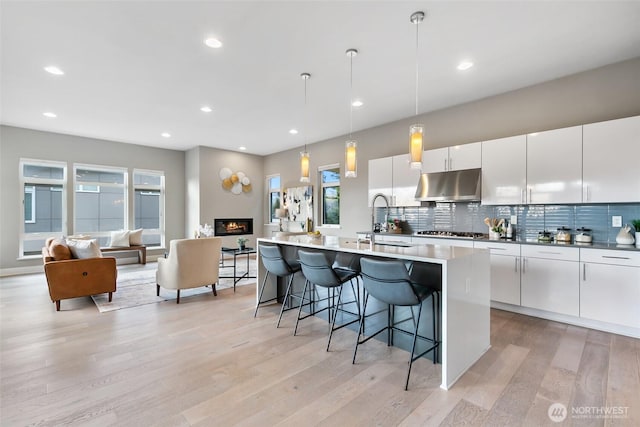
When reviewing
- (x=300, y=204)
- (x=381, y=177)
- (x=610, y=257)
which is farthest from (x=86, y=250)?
(x=610, y=257)

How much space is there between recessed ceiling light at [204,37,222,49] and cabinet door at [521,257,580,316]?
409 cm

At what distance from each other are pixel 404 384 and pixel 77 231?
7.53m

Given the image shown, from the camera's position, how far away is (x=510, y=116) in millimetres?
4012

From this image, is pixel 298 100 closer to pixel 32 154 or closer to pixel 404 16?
pixel 404 16

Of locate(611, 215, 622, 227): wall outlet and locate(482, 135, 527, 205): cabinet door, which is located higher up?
locate(482, 135, 527, 205): cabinet door

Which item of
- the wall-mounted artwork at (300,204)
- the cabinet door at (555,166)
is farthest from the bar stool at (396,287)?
the wall-mounted artwork at (300,204)

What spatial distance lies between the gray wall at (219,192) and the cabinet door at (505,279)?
602 cm

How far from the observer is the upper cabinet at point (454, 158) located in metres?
4.06

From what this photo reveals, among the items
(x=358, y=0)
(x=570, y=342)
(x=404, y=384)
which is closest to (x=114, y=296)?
(x=404, y=384)

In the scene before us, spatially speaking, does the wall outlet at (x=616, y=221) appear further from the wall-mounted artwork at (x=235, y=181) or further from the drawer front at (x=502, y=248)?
the wall-mounted artwork at (x=235, y=181)

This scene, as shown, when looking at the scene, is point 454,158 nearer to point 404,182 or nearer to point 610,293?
point 404,182

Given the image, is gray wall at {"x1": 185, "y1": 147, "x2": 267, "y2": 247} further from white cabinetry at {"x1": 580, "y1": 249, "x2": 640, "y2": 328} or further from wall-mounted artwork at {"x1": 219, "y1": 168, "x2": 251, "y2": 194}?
white cabinetry at {"x1": 580, "y1": 249, "x2": 640, "y2": 328}

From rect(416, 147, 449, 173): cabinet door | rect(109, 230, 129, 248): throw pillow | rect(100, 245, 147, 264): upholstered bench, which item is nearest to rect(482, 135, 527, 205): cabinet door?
rect(416, 147, 449, 173): cabinet door

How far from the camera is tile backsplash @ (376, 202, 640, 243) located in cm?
330
